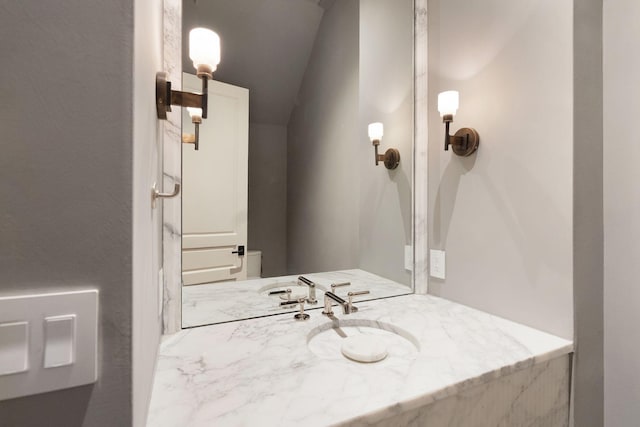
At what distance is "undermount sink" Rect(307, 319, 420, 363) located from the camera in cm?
80

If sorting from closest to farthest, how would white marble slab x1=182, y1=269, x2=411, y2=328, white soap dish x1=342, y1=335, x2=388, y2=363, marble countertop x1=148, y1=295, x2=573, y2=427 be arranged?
1. marble countertop x1=148, y1=295, x2=573, y2=427
2. white soap dish x1=342, y1=335, x2=388, y2=363
3. white marble slab x1=182, y1=269, x2=411, y2=328

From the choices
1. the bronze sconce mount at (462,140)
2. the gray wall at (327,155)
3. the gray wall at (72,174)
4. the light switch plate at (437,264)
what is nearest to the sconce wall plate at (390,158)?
the gray wall at (327,155)

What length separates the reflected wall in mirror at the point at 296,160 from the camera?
1040 mm

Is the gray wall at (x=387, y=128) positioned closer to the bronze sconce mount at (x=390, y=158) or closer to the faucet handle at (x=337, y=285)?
the bronze sconce mount at (x=390, y=158)

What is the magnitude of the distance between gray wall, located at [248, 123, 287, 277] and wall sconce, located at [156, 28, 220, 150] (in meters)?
0.24

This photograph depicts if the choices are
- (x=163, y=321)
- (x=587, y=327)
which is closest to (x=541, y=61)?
(x=587, y=327)

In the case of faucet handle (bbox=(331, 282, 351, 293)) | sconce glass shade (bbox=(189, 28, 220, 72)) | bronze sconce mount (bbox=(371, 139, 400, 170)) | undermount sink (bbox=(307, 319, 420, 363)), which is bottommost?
undermount sink (bbox=(307, 319, 420, 363))

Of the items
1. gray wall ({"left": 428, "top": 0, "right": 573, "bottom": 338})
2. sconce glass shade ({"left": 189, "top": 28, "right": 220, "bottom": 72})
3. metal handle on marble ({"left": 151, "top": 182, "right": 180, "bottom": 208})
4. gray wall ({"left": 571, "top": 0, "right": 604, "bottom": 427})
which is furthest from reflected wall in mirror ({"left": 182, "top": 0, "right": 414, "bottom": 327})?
gray wall ({"left": 571, "top": 0, "right": 604, "bottom": 427})

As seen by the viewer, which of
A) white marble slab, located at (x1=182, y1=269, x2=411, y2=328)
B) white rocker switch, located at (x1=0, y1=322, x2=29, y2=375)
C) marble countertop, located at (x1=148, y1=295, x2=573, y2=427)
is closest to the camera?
white rocker switch, located at (x1=0, y1=322, x2=29, y2=375)

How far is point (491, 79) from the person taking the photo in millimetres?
1072

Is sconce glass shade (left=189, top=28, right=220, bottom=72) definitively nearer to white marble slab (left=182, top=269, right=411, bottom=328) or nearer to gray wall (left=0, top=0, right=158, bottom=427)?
gray wall (left=0, top=0, right=158, bottom=427)

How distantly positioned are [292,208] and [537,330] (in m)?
0.95

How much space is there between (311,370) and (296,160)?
0.79m

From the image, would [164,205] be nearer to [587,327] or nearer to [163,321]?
[163,321]
